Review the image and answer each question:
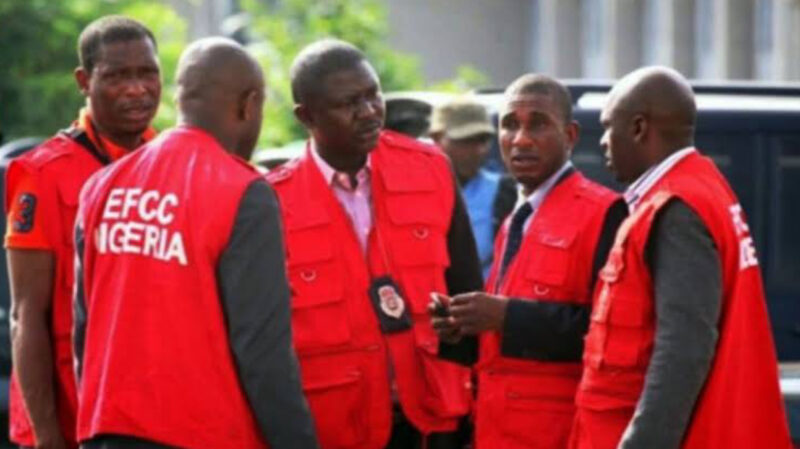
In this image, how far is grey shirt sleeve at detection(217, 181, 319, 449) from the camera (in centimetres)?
651

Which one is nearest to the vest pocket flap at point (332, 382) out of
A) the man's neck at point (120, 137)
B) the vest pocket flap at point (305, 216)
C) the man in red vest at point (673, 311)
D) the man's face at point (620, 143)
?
the vest pocket flap at point (305, 216)

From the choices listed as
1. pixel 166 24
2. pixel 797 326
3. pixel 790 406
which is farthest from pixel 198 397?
pixel 166 24

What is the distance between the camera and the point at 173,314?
21.5ft

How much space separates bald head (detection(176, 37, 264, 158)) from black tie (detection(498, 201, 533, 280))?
39.4 inches

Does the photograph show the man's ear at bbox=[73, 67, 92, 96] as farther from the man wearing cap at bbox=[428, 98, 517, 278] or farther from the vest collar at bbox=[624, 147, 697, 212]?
the man wearing cap at bbox=[428, 98, 517, 278]

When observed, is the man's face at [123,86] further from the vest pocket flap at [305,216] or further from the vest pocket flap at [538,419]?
the vest pocket flap at [538,419]

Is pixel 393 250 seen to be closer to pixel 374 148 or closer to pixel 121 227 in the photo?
pixel 374 148

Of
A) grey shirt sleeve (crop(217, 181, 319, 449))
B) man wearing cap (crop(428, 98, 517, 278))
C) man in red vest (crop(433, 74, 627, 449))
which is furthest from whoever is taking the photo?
man wearing cap (crop(428, 98, 517, 278))

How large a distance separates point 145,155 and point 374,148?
1044 mm

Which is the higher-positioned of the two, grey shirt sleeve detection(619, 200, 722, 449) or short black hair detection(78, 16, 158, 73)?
short black hair detection(78, 16, 158, 73)

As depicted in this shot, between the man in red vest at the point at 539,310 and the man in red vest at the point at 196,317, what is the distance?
914 mm

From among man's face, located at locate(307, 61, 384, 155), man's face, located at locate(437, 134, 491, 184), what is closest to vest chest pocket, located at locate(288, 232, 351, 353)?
man's face, located at locate(307, 61, 384, 155)

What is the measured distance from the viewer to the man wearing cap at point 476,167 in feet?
34.4

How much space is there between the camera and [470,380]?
25.4 feet
